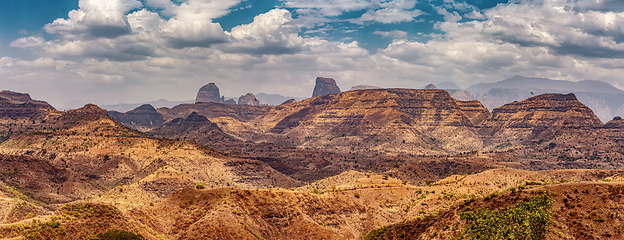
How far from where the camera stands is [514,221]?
50594 millimetres

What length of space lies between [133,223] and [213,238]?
14.4 m

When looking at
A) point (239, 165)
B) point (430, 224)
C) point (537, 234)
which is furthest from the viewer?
point (239, 165)

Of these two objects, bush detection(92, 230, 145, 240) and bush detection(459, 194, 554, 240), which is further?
bush detection(92, 230, 145, 240)

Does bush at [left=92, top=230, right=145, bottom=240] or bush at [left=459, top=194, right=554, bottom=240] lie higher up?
bush at [left=459, top=194, right=554, bottom=240]

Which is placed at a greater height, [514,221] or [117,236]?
[514,221]

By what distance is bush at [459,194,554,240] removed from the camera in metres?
48.7

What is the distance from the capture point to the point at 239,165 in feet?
582

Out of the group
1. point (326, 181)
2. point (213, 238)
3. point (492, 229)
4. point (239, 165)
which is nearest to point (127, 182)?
point (239, 165)

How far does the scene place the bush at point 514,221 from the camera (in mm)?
48706

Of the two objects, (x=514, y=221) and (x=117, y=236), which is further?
(x=117, y=236)

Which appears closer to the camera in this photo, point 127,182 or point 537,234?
point 537,234

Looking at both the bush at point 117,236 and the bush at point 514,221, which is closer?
the bush at point 514,221

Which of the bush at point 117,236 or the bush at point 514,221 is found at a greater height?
the bush at point 514,221

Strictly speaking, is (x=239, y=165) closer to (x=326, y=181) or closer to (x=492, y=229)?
(x=326, y=181)
